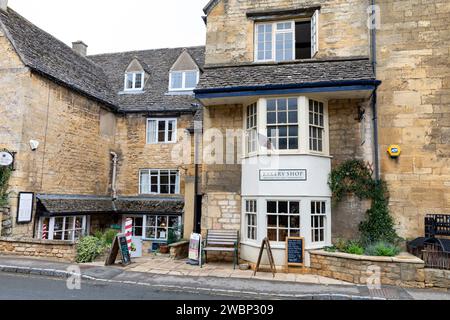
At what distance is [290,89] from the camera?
10.9m

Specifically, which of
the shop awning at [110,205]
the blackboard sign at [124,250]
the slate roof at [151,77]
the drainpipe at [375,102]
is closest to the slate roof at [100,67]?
the slate roof at [151,77]

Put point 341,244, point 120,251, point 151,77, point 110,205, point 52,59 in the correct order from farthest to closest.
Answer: point 151,77 < point 110,205 < point 52,59 < point 120,251 < point 341,244

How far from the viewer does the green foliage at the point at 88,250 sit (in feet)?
35.9

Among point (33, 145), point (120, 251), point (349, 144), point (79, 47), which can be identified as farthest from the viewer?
point (79, 47)

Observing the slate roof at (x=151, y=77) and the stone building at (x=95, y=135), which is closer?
the stone building at (x=95, y=135)

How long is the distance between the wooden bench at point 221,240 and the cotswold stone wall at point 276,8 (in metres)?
6.17

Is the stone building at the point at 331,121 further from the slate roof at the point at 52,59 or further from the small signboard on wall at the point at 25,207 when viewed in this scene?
the slate roof at the point at 52,59

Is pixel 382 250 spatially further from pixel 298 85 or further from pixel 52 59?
pixel 52 59

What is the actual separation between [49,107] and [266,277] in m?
11.2

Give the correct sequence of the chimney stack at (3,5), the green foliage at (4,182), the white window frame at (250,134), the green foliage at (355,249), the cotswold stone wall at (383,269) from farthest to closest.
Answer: the chimney stack at (3,5), the green foliage at (4,182), the white window frame at (250,134), the green foliage at (355,249), the cotswold stone wall at (383,269)

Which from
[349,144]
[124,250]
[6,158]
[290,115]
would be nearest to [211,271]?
[124,250]

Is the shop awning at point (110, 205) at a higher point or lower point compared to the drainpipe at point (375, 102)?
lower

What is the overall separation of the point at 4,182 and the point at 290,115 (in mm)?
10445
